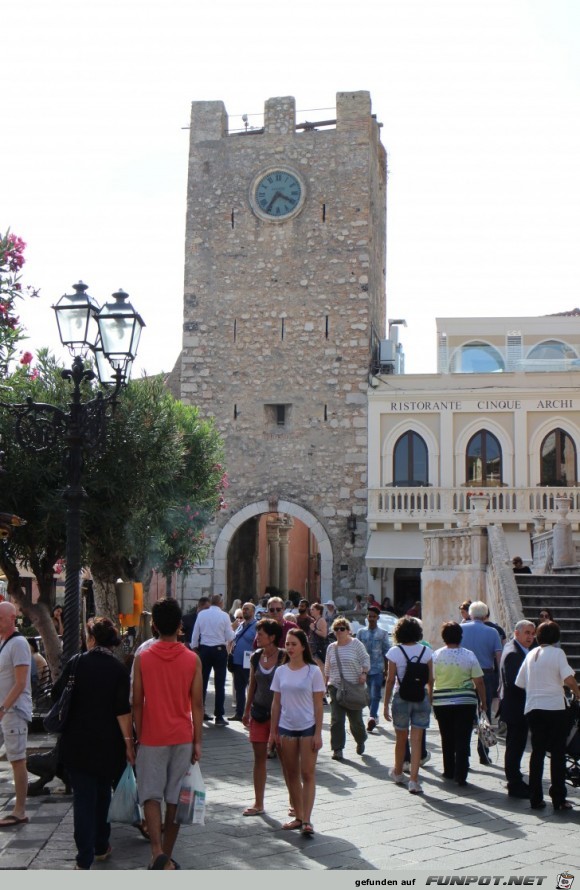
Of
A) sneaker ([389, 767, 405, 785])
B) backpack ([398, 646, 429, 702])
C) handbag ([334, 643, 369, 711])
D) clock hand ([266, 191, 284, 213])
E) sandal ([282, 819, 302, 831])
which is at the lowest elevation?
sneaker ([389, 767, 405, 785])

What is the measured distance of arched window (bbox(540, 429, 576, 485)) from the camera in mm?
28516

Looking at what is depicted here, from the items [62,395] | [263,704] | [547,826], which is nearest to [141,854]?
[263,704]

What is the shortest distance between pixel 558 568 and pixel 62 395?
9.08 m

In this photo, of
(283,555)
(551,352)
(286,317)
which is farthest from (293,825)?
(283,555)

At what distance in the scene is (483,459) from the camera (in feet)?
94.9

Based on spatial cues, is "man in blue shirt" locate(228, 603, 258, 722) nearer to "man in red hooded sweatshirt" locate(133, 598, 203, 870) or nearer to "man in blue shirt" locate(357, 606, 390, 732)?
"man in blue shirt" locate(357, 606, 390, 732)

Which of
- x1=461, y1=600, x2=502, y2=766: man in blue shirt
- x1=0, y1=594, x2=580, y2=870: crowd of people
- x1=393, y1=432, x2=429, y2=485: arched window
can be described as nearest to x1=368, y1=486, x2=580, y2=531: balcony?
x1=393, y1=432, x2=429, y2=485: arched window

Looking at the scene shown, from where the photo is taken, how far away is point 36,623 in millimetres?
13422

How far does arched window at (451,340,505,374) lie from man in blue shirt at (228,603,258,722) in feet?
56.3

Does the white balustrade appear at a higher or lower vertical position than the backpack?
higher

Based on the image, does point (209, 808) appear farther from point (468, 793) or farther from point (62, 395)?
point (62, 395)

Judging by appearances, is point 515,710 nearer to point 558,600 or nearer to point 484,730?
point 484,730

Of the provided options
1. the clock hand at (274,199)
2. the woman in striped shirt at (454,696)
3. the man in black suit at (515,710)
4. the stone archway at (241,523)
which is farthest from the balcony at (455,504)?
the woman in striped shirt at (454,696)

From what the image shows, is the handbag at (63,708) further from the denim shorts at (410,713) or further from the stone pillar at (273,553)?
the stone pillar at (273,553)
